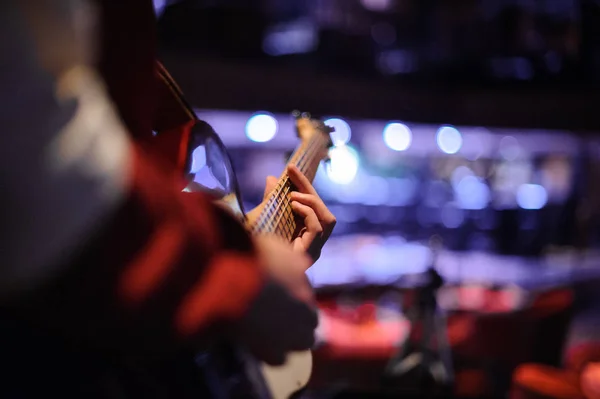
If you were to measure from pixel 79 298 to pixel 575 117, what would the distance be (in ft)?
26.2

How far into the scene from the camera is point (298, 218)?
1.15 metres

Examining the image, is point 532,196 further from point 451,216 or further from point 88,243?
point 88,243

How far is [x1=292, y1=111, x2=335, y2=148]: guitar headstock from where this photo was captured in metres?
1.52

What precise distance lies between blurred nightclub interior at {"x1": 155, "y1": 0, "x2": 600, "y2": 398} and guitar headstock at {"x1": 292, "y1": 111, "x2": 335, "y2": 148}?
0.16 feet

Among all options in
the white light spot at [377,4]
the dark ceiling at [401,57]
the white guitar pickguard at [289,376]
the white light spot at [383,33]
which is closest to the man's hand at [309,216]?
the white guitar pickguard at [289,376]

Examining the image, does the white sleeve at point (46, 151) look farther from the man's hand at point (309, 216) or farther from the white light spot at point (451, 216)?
the white light spot at point (451, 216)

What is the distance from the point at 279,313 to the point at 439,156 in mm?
11267

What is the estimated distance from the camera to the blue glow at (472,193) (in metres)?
10.6

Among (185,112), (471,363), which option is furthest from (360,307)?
(185,112)

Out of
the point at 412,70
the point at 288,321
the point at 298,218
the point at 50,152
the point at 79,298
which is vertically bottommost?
the point at 412,70

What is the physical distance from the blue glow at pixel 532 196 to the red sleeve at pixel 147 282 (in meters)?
10.9

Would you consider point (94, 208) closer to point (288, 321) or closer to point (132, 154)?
point (132, 154)

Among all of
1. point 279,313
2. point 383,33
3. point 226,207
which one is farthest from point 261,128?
point 279,313

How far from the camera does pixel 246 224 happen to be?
3.11 ft
